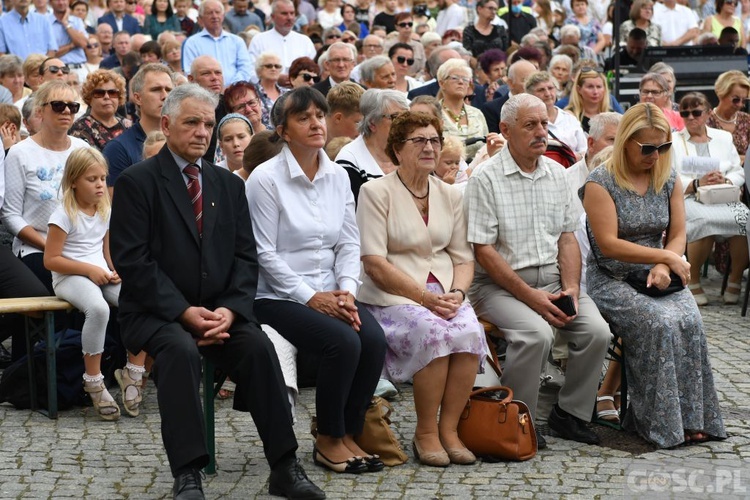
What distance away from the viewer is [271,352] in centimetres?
538

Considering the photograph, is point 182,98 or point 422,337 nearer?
point 182,98

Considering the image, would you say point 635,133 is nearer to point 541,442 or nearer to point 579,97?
point 541,442

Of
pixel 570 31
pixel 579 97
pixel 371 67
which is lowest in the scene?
pixel 579 97

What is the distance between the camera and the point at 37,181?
7496 millimetres

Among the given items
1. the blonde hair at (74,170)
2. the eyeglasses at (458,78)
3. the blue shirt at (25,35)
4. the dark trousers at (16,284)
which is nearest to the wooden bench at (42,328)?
the dark trousers at (16,284)

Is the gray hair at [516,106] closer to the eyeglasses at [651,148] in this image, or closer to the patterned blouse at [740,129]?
the eyeglasses at [651,148]

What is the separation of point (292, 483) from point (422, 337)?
3.34ft

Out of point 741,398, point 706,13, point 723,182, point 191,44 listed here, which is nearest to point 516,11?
point 706,13

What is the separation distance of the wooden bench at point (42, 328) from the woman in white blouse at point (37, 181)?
0.66 m

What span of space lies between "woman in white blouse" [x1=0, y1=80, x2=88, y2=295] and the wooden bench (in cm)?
66

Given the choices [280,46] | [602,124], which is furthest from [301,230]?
[280,46]

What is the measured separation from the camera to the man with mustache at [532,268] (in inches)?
245

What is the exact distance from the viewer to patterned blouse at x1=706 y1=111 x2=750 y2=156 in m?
10.9

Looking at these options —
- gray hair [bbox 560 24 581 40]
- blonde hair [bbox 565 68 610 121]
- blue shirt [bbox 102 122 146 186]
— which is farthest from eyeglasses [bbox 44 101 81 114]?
gray hair [bbox 560 24 581 40]
